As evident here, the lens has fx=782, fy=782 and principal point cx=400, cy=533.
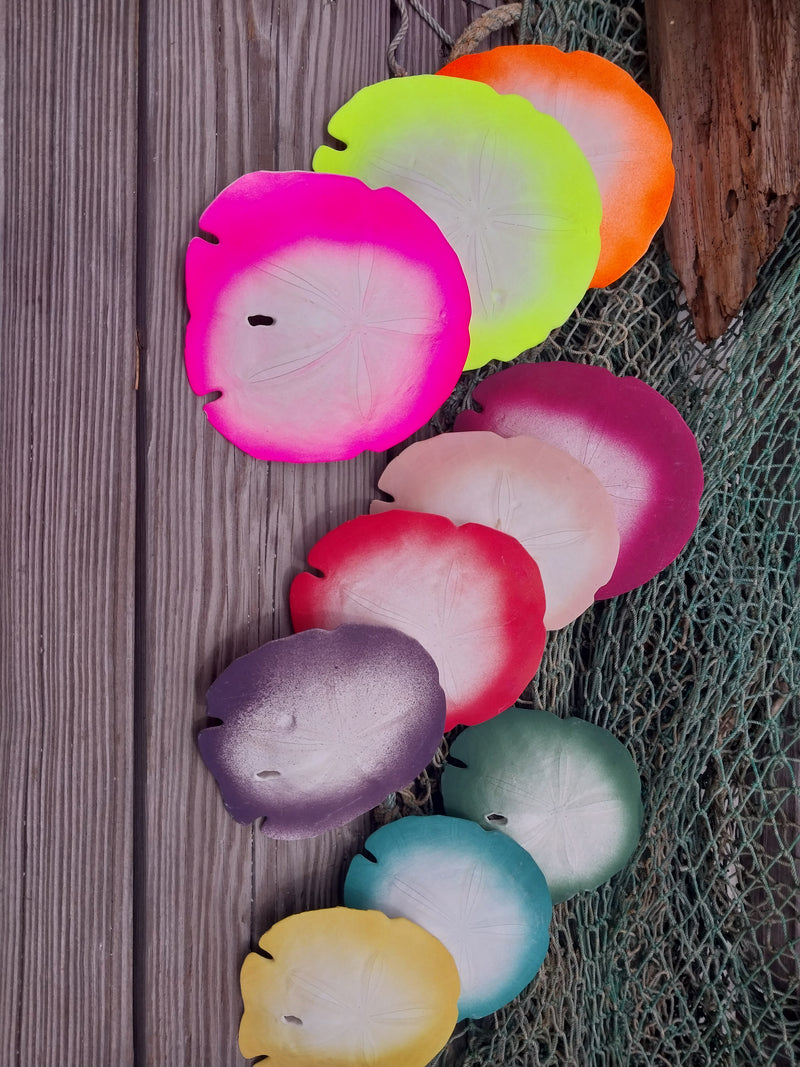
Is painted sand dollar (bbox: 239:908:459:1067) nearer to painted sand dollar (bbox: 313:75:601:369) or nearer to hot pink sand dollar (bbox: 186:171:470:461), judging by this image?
hot pink sand dollar (bbox: 186:171:470:461)

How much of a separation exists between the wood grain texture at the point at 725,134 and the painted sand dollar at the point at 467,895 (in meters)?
1.03

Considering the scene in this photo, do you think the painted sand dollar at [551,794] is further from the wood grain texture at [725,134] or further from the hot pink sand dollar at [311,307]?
the wood grain texture at [725,134]

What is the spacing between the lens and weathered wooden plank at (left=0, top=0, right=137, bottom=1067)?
110cm

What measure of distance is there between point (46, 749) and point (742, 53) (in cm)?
168

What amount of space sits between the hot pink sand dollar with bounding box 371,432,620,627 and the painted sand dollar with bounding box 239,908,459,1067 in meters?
0.59

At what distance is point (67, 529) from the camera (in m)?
1.13

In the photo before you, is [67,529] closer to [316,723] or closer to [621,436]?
[316,723]

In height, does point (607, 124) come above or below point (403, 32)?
below

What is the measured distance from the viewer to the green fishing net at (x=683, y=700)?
144 cm

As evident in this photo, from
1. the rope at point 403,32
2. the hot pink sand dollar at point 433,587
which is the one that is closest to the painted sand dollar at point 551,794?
the hot pink sand dollar at point 433,587

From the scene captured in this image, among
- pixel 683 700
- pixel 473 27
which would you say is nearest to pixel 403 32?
pixel 473 27

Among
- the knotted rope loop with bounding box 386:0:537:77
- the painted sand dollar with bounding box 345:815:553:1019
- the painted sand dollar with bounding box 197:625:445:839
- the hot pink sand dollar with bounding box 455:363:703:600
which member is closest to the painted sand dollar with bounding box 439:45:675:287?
the knotted rope loop with bounding box 386:0:537:77

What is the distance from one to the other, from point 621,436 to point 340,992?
40.3 inches

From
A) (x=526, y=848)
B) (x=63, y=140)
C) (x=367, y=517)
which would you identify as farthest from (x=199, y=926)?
(x=63, y=140)
